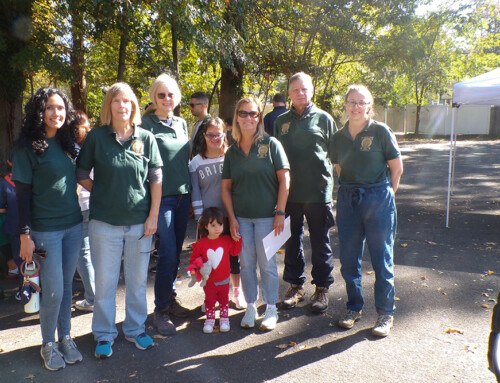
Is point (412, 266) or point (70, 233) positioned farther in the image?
point (412, 266)

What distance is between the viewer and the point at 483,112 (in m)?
32.0

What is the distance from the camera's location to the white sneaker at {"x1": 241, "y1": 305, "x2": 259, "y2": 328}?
4.02 meters

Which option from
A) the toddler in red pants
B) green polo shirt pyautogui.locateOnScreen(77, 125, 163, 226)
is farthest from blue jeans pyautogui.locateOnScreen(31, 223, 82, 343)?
the toddler in red pants

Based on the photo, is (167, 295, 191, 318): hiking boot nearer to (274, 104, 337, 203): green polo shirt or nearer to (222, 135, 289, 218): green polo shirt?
(222, 135, 289, 218): green polo shirt

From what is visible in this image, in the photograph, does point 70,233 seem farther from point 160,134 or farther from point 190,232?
point 190,232

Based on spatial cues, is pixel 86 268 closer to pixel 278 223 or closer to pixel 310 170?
pixel 278 223

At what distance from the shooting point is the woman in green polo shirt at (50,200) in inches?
123

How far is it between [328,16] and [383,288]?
36.7 feet

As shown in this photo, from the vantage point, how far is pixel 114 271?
140 inches

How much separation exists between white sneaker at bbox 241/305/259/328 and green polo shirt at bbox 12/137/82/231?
5.57ft

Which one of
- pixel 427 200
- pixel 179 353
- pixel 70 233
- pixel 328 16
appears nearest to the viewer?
pixel 70 233

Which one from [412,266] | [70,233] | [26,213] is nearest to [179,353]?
[70,233]

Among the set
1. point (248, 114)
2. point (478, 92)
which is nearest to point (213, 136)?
point (248, 114)

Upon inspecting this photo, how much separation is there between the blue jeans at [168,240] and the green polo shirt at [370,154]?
148 cm
